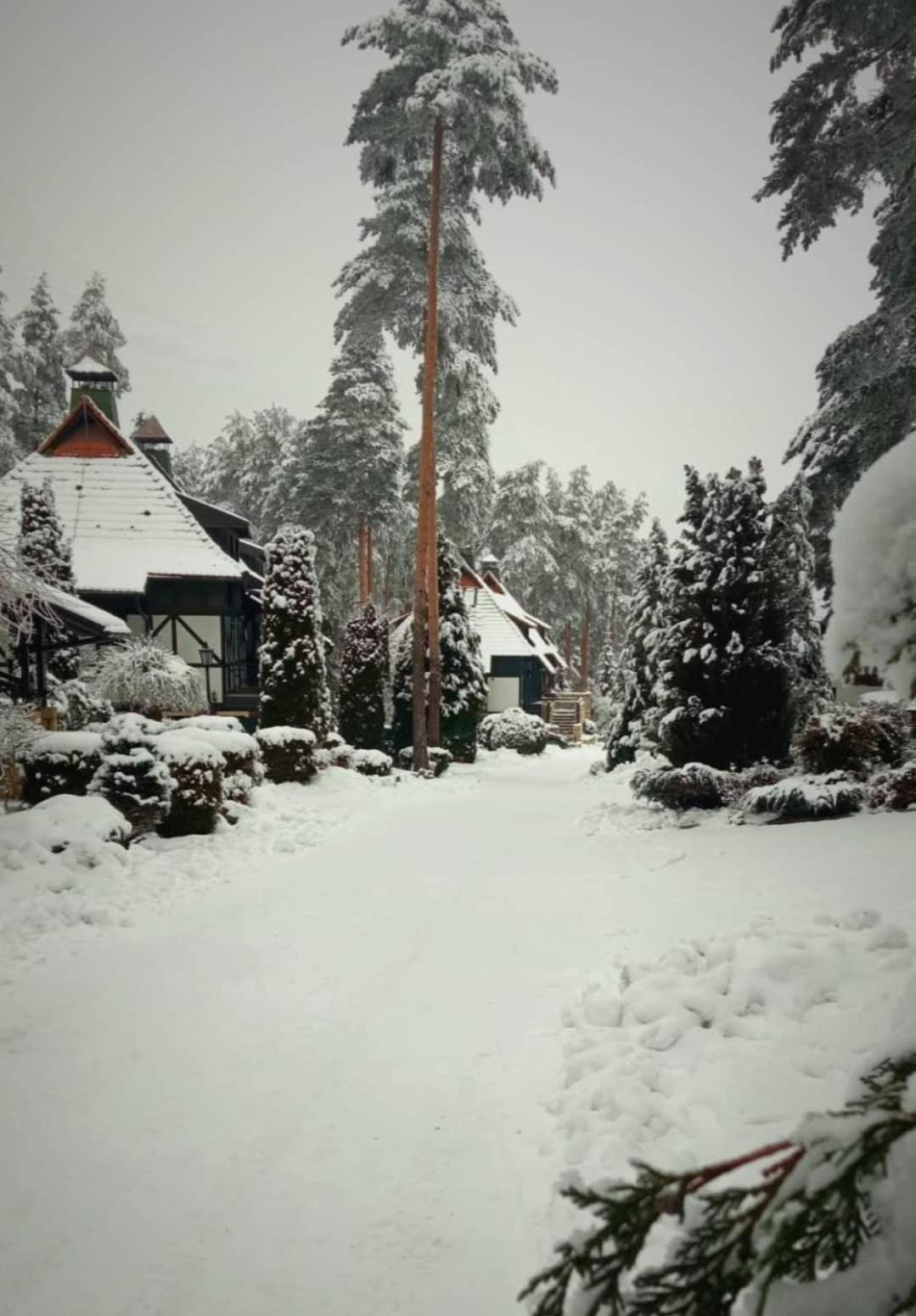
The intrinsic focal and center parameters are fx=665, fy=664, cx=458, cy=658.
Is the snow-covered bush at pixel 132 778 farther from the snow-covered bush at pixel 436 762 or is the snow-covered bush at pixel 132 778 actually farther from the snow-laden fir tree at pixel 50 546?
the snow-covered bush at pixel 436 762

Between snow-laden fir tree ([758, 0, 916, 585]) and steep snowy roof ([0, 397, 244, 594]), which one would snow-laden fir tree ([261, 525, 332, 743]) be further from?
snow-laden fir tree ([758, 0, 916, 585])

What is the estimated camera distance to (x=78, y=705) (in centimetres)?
1490

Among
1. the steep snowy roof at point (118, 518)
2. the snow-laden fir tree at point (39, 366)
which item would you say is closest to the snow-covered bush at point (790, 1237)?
the steep snowy roof at point (118, 518)

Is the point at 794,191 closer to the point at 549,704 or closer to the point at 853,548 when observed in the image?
the point at 853,548

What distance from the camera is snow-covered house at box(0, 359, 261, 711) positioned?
20.4 metres

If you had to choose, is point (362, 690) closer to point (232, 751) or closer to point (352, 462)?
point (232, 751)

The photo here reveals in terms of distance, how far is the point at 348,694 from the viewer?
2006cm

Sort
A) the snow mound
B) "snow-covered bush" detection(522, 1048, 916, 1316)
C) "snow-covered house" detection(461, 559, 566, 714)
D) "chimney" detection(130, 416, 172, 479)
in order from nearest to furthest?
1. "snow-covered bush" detection(522, 1048, 916, 1316)
2. the snow mound
3. "chimney" detection(130, 416, 172, 479)
4. "snow-covered house" detection(461, 559, 566, 714)

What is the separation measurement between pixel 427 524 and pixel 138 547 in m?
9.63

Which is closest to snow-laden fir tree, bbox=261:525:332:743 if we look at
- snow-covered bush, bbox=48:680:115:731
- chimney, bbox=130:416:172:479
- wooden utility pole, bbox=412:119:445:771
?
wooden utility pole, bbox=412:119:445:771

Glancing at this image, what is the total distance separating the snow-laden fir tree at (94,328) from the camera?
3803 cm

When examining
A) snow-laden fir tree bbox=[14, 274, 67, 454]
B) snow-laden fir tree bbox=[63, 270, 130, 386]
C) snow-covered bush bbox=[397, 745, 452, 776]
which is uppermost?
snow-laden fir tree bbox=[63, 270, 130, 386]

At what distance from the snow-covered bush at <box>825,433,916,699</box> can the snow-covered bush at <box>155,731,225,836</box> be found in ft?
29.5

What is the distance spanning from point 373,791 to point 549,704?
23.0 metres
